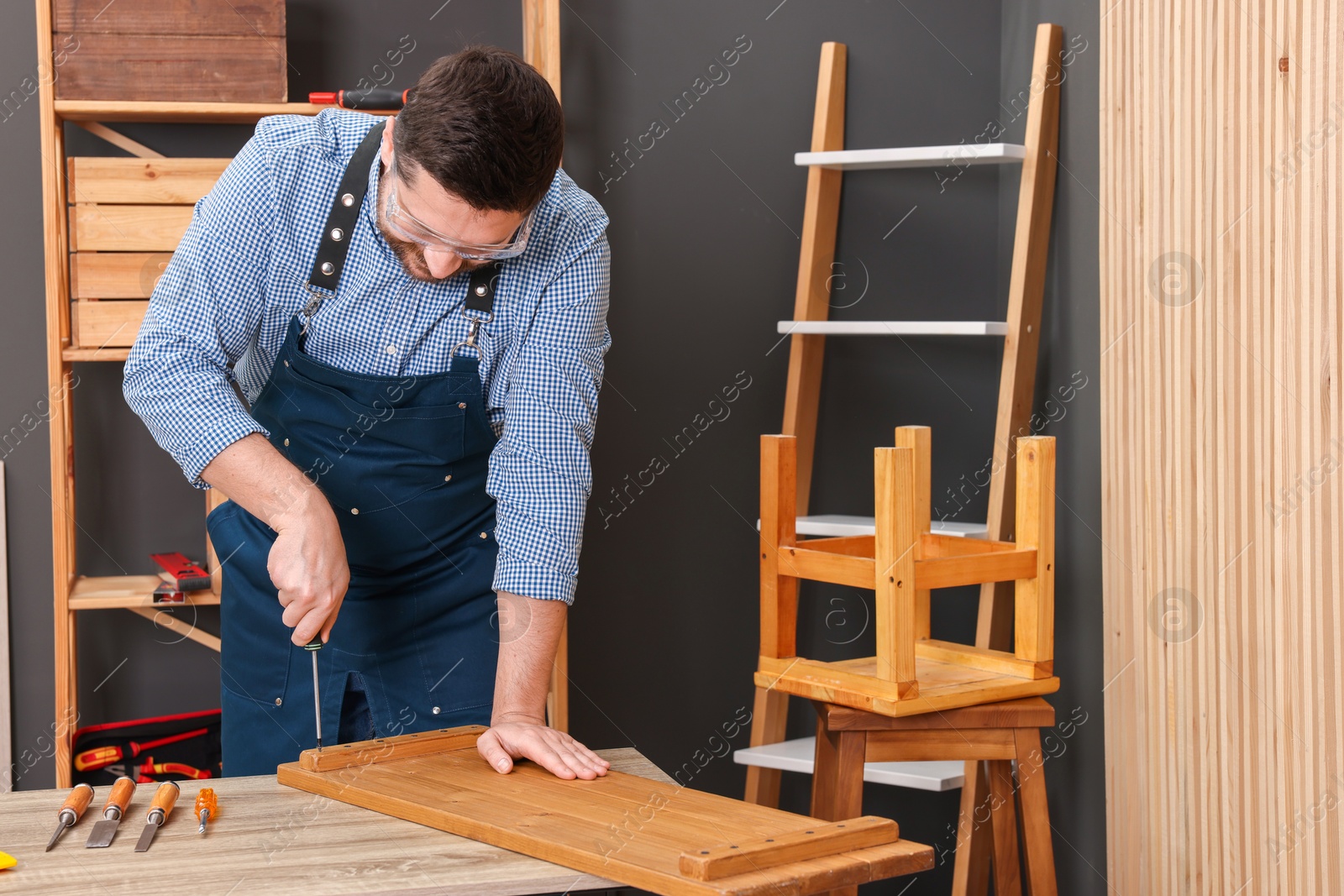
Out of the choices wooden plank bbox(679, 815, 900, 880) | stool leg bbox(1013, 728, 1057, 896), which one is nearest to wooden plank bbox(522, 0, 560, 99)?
stool leg bbox(1013, 728, 1057, 896)

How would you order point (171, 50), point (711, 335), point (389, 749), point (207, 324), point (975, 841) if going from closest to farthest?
1. point (389, 749)
2. point (207, 324)
3. point (975, 841)
4. point (171, 50)
5. point (711, 335)

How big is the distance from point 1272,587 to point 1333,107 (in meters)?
0.66

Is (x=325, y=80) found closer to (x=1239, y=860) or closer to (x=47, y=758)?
(x=47, y=758)

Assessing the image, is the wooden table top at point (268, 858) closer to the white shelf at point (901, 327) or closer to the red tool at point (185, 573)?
the red tool at point (185, 573)

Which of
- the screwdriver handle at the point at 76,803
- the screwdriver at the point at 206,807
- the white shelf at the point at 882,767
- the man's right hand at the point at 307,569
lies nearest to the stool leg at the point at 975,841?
the white shelf at the point at 882,767

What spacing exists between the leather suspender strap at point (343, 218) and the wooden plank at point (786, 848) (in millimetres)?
1066

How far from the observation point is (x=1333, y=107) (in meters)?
1.55

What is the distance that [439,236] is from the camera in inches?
61.2

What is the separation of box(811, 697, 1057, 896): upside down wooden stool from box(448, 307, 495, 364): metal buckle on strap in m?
0.77

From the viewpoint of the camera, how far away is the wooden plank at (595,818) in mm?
1131

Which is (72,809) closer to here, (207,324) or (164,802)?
(164,802)

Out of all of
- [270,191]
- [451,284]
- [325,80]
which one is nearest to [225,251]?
[270,191]

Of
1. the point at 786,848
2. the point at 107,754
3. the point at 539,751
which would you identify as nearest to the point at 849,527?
the point at 539,751

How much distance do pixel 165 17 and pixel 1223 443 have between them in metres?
2.17
